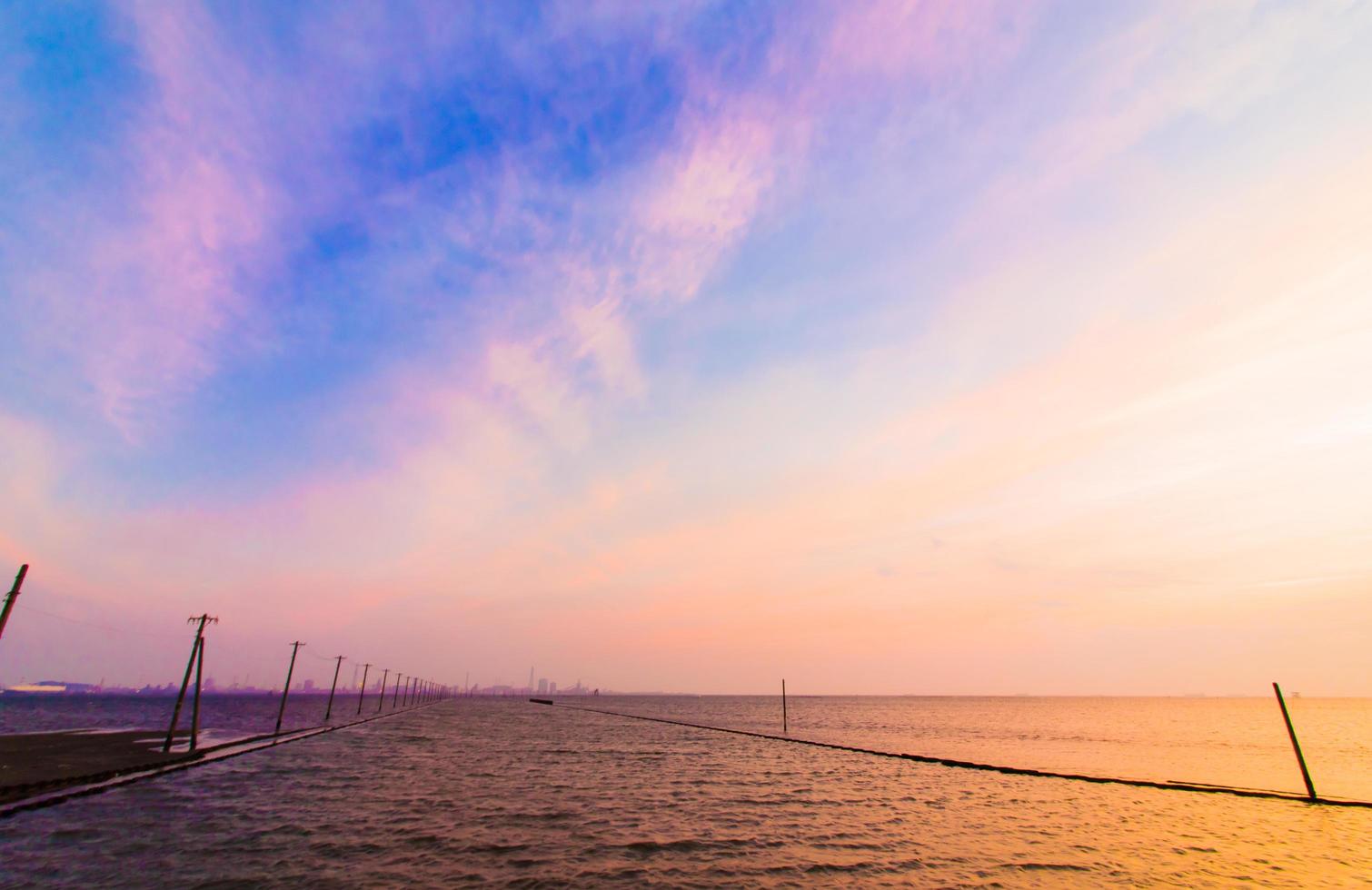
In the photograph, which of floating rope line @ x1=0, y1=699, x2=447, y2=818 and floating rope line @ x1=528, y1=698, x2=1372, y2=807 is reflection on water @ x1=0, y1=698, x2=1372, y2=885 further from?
floating rope line @ x1=528, y1=698, x2=1372, y2=807

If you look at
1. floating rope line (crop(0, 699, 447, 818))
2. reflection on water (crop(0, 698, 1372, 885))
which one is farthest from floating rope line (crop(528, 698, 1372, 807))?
floating rope line (crop(0, 699, 447, 818))

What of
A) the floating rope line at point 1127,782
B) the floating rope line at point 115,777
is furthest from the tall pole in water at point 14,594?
the floating rope line at point 1127,782

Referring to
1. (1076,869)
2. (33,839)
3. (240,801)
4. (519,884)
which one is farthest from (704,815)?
(33,839)

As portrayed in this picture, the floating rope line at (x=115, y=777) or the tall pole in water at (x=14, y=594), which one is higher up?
the tall pole in water at (x=14, y=594)

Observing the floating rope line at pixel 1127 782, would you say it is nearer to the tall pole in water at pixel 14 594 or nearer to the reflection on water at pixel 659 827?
the reflection on water at pixel 659 827

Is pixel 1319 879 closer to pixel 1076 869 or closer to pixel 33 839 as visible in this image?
pixel 1076 869

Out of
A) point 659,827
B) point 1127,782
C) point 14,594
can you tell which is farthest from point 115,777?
point 1127,782

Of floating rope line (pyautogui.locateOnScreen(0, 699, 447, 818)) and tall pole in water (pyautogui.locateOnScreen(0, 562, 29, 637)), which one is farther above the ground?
tall pole in water (pyautogui.locateOnScreen(0, 562, 29, 637))

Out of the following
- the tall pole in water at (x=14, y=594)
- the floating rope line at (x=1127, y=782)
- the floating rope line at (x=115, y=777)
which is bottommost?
the floating rope line at (x=1127, y=782)

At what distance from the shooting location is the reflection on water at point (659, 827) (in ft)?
66.0

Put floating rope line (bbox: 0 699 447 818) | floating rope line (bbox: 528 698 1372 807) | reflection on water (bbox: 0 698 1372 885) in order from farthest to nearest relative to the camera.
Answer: floating rope line (bbox: 528 698 1372 807) < floating rope line (bbox: 0 699 447 818) < reflection on water (bbox: 0 698 1372 885)

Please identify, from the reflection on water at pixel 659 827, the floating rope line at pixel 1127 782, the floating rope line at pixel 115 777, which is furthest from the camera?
the floating rope line at pixel 1127 782

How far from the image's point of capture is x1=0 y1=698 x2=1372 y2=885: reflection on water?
2011 centimetres

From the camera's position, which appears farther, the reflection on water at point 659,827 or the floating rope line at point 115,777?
the floating rope line at point 115,777
